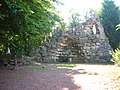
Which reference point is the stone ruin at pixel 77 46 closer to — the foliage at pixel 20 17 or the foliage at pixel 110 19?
the foliage at pixel 110 19

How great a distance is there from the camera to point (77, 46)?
23.8 m

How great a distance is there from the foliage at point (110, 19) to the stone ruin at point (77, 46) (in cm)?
209

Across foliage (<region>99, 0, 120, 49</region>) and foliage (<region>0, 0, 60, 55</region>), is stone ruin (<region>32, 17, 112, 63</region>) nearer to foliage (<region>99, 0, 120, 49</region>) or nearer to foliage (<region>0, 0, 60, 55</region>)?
foliage (<region>99, 0, 120, 49</region>)

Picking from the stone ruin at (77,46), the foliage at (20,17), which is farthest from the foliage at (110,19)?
the foliage at (20,17)

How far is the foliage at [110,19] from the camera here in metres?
26.2

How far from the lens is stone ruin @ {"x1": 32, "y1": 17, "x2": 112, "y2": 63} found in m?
22.7

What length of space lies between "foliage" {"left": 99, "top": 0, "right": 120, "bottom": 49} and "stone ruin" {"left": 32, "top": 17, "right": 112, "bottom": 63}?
2086 millimetres

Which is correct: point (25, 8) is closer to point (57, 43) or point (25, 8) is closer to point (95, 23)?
point (57, 43)

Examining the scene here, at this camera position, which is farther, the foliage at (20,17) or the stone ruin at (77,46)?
the stone ruin at (77,46)

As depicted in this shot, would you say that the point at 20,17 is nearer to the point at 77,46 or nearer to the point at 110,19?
the point at 77,46

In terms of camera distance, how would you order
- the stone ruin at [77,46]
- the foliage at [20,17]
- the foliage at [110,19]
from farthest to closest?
1. the foliage at [110,19]
2. the stone ruin at [77,46]
3. the foliage at [20,17]

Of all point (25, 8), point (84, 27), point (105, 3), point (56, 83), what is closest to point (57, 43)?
point (84, 27)

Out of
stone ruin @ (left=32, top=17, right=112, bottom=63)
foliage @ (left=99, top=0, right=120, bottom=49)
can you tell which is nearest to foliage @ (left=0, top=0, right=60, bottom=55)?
stone ruin @ (left=32, top=17, right=112, bottom=63)

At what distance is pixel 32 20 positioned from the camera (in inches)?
380
